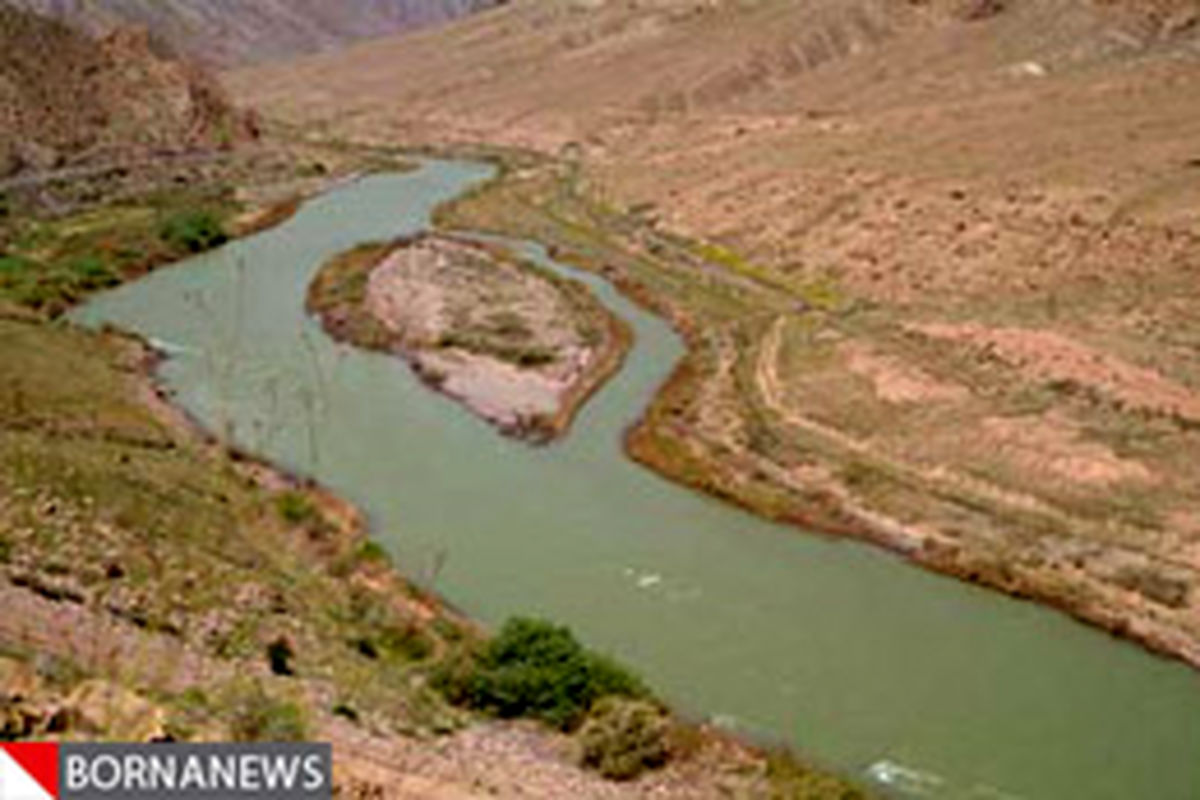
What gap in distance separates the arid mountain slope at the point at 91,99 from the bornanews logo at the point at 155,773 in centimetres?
7922

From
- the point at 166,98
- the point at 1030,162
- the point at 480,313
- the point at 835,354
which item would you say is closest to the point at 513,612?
the point at 835,354

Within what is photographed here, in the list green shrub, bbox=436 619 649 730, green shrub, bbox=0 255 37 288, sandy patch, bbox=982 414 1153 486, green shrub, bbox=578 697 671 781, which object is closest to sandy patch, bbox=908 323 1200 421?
sandy patch, bbox=982 414 1153 486

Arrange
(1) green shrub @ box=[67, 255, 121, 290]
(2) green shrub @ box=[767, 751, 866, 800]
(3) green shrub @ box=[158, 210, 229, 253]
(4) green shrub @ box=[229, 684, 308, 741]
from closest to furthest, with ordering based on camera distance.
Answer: (4) green shrub @ box=[229, 684, 308, 741] → (2) green shrub @ box=[767, 751, 866, 800] → (1) green shrub @ box=[67, 255, 121, 290] → (3) green shrub @ box=[158, 210, 229, 253]

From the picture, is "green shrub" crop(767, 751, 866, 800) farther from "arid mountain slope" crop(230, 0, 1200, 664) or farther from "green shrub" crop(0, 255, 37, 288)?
"green shrub" crop(0, 255, 37, 288)

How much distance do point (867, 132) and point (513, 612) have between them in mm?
61760

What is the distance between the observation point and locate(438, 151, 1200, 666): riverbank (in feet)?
113

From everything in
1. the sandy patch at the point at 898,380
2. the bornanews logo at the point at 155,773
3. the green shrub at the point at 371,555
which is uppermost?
the bornanews logo at the point at 155,773

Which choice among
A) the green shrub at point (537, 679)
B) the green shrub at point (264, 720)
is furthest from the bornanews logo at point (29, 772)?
the green shrub at point (537, 679)

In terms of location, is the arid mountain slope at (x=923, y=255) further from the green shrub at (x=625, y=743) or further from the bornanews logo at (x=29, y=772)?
the bornanews logo at (x=29, y=772)

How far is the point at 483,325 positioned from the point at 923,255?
2013 cm

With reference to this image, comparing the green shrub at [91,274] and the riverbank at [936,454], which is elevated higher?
the green shrub at [91,274]

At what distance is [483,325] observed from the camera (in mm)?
56188

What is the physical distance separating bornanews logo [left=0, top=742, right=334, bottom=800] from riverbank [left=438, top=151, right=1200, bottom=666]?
22.1 m

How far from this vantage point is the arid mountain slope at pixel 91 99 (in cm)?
9262
